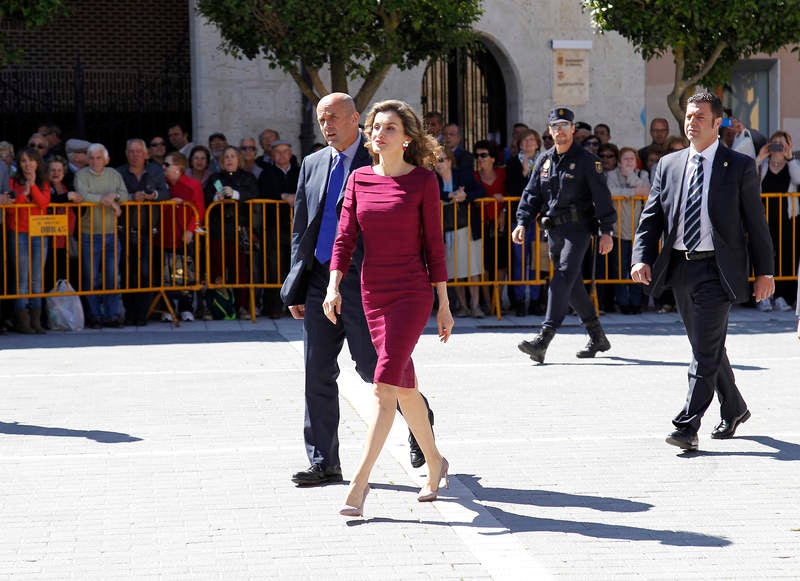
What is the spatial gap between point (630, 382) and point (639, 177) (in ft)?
17.6

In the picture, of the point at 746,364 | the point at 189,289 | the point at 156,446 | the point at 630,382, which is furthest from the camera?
the point at 189,289

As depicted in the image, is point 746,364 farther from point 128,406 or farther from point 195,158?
point 195,158

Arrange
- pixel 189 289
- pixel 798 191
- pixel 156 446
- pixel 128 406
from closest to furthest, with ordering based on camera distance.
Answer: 1. pixel 156 446
2. pixel 128 406
3. pixel 189 289
4. pixel 798 191

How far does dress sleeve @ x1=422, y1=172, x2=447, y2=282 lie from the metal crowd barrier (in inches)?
299

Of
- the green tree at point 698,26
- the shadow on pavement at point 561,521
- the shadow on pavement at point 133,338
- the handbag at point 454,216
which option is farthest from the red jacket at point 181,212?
the shadow on pavement at point 561,521

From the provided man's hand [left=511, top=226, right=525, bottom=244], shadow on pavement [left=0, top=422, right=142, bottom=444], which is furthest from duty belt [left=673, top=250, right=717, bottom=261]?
shadow on pavement [left=0, top=422, right=142, bottom=444]

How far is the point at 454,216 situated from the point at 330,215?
24.7ft

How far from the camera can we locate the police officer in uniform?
10594mm

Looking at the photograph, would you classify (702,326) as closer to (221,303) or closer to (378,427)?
(378,427)

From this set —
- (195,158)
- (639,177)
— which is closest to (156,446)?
(195,158)

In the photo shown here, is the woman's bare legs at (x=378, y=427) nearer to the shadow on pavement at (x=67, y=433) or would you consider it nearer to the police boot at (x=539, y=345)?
the shadow on pavement at (x=67, y=433)

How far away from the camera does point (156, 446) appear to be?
24.9 feet

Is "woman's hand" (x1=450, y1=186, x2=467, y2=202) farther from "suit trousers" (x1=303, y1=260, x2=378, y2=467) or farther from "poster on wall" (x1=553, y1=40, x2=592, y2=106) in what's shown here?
"suit trousers" (x1=303, y1=260, x2=378, y2=467)

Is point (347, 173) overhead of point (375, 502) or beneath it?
overhead
